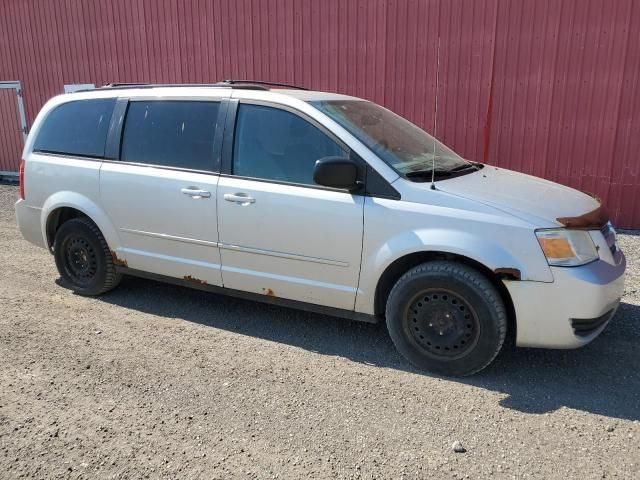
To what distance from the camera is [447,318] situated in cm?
344

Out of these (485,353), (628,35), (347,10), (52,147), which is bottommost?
(485,353)

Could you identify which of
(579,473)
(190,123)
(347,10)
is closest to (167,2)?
(347,10)

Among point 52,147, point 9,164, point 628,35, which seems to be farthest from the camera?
point 9,164

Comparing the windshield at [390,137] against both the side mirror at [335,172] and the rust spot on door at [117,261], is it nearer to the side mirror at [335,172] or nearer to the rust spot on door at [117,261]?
the side mirror at [335,172]

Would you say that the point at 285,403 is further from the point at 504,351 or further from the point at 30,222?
the point at 30,222

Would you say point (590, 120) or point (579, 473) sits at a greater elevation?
point (590, 120)

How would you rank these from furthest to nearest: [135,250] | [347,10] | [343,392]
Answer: [347,10]
[135,250]
[343,392]

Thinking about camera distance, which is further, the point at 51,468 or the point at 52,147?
the point at 52,147

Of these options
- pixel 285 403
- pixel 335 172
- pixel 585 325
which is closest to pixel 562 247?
pixel 585 325

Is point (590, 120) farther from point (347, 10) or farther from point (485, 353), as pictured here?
point (485, 353)

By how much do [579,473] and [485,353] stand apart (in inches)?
A: 35.9

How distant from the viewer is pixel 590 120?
264 inches

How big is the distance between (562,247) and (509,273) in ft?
1.13

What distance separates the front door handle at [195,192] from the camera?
13.3 feet
